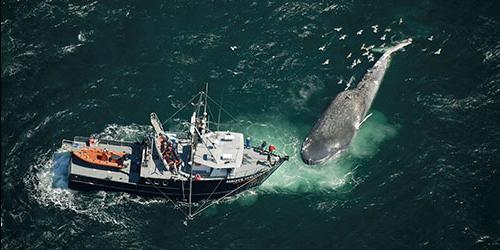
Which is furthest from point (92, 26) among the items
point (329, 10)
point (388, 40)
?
point (388, 40)

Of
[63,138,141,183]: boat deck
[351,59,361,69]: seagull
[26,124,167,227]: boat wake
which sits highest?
[351,59,361,69]: seagull

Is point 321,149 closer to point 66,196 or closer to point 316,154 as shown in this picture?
point 316,154

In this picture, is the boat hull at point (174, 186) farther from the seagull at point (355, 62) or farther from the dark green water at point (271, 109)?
the seagull at point (355, 62)

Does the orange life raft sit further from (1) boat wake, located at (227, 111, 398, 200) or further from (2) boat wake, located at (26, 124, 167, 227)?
(1) boat wake, located at (227, 111, 398, 200)

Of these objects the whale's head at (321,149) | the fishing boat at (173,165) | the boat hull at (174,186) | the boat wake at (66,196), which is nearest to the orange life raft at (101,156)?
the fishing boat at (173,165)

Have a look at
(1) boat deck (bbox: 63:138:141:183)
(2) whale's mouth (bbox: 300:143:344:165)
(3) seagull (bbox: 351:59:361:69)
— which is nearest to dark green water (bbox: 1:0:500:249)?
(3) seagull (bbox: 351:59:361:69)

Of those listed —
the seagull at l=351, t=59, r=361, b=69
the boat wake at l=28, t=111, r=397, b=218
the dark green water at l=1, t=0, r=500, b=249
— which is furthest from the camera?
the seagull at l=351, t=59, r=361, b=69
